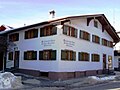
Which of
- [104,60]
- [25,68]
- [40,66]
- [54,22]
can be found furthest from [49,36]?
[104,60]

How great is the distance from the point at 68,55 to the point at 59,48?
1725 millimetres

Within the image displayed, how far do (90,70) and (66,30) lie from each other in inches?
303

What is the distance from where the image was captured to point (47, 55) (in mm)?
23578

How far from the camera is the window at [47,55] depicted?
2300 cm

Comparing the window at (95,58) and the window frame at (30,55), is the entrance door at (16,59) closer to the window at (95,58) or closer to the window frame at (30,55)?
the window frame at (30,55)

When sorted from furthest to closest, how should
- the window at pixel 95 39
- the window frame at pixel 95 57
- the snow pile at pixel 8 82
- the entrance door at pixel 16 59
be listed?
1. the window at pixel 95 39
2. the window frame at pixel 95 57
3. the entrance door at pixel 16 59
4. the snow pile at pixel 8 82

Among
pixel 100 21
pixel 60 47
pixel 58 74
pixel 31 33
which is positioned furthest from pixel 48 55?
pixel 100 21

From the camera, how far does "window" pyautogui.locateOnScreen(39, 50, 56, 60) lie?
23.0 meters

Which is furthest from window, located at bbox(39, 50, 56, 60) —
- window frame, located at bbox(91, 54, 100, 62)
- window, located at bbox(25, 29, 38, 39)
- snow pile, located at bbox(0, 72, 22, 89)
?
window frame, located at bbox(91, 54, 100, 62)

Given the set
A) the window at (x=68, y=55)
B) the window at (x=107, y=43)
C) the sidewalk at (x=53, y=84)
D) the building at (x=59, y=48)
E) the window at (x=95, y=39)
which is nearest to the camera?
the sidewalk at (x=53, y=84)

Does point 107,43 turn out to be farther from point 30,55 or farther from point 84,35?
point 30,55

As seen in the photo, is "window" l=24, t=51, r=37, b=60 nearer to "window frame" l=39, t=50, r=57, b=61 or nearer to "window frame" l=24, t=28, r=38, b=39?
"window frame" l=39, t=50, r=57, b=61

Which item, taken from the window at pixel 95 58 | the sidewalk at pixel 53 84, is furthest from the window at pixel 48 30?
the window at pixel 95 58

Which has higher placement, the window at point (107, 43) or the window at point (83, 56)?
the window at point (107, 43)
